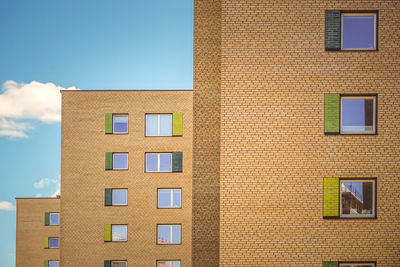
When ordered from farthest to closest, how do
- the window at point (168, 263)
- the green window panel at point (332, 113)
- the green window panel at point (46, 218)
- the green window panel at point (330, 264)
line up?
the green window panel at point (46, 218)
the window at point (168, 263)
the green window panel at point (332, 113)
the green window panel at point (330, 264)

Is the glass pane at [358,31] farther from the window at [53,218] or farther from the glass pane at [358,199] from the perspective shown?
the window at [53,218]

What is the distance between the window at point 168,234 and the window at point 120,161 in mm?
5037

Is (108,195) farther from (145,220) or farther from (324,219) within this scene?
(324,219)

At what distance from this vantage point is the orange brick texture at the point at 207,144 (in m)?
11.4

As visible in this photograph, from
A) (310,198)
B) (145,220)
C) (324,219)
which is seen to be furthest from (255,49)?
(145,220)

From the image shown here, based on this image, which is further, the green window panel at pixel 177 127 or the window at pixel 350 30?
the green window panel at pixel 177 127

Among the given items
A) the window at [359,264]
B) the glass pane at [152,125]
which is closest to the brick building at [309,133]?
the window at [359,264]

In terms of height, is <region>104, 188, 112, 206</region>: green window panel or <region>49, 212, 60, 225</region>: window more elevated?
<region>104, 188, 112, 206</region>: green window panel

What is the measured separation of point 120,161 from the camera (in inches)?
831

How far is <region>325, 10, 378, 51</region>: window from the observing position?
372 inches

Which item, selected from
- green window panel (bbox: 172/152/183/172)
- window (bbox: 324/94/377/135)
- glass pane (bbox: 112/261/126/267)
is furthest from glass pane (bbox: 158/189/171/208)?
window (bbox: 324/94/377/135)

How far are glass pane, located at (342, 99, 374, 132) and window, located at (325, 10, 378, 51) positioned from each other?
1.77 meters

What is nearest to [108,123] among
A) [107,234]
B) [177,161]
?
[177,161]

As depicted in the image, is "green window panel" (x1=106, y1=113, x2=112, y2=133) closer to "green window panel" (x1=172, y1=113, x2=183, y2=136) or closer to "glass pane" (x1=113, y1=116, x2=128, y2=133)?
"glass pane" (x1=113, y1=116, x2=128, y2=133)
